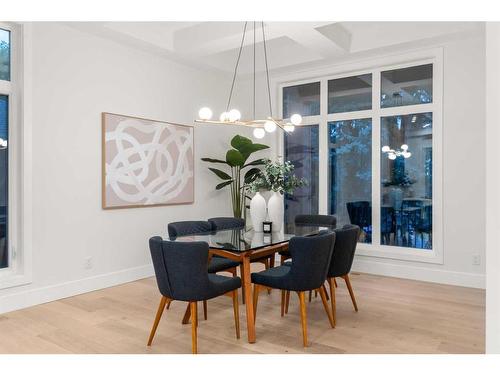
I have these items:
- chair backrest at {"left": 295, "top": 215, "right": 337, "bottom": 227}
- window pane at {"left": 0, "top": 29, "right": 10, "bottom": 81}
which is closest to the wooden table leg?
chair backrest at {"left": 295, "top": 215, "right": 337, "bottom": 227}

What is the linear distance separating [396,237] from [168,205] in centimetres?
307

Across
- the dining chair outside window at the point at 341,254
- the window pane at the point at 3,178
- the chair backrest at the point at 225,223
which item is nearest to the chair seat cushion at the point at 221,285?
the dining chair outside window at the point at 341,254

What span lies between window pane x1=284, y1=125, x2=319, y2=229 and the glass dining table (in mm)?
1859

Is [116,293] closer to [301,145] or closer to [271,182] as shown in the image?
[271,182]

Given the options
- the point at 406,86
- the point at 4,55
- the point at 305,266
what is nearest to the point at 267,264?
the point at 305,266

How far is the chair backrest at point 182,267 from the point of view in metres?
2.66

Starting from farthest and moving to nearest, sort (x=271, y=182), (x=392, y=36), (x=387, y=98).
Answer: (x=387, y=98) < (x=392, y=36) < (x=271, y=182)

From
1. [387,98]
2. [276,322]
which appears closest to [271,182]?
[276,322]

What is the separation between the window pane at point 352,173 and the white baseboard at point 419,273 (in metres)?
0.35

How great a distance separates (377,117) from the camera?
206 inches

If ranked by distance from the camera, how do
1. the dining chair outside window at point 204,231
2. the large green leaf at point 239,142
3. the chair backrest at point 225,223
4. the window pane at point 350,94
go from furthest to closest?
the large green leaf at point 239,142, the window pane at point 350,94, the chair backrest at point 225,223, the dining chair outside window at point 204,231

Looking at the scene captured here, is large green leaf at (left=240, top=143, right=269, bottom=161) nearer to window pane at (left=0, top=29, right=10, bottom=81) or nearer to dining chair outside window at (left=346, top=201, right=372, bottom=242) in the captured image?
dining chair outside window at (left=346, top=201, right=372, bottom=242)

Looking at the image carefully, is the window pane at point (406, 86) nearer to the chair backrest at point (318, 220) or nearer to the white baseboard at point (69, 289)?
the chair backrest at point (318, 220)
